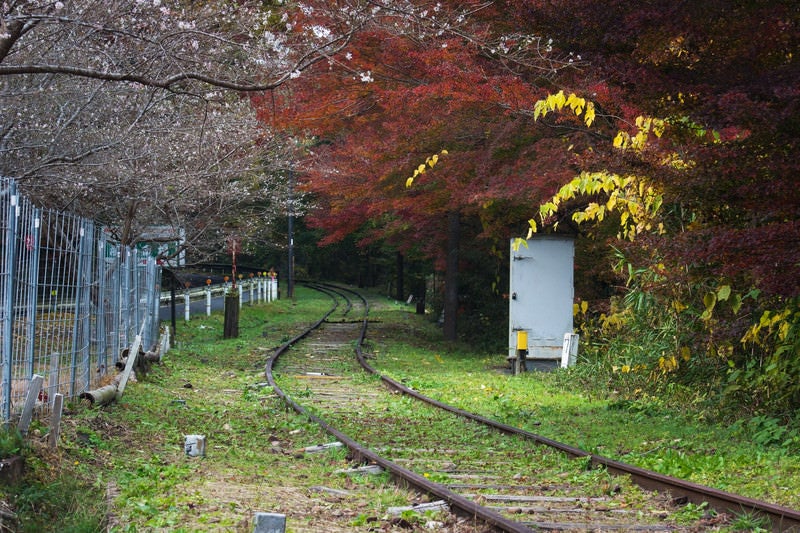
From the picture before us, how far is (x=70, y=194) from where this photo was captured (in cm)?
1541

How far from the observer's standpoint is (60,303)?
980cm

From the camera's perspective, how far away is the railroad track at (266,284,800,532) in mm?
6371

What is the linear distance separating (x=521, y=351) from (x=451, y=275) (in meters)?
7.14

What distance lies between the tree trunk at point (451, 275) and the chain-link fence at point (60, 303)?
8.77 meters

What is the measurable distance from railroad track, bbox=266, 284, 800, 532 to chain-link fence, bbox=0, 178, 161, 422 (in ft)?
9.05

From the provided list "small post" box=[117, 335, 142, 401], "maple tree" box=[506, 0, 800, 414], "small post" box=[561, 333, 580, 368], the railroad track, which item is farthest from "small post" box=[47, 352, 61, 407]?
"small post" box=[561, 333, 580, 368]

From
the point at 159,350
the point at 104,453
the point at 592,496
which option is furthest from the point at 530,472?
the point at 159,350

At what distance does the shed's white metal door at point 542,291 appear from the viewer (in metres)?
17.7

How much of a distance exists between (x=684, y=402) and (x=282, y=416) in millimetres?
5252

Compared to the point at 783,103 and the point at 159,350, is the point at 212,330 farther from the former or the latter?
the point at 783,103

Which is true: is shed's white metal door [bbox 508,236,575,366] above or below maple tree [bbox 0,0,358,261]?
below

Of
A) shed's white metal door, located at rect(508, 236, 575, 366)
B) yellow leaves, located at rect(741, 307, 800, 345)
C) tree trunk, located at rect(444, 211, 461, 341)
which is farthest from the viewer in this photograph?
tree trunk, located at rect(444, 211, 461, 341)

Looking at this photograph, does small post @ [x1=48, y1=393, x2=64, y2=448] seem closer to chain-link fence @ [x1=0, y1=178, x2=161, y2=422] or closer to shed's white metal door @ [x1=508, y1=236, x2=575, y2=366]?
chain-link fence @ [x1=0, y1=178, x2=161, y2=422]

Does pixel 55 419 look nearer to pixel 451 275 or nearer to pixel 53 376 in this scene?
pixel 53 376
